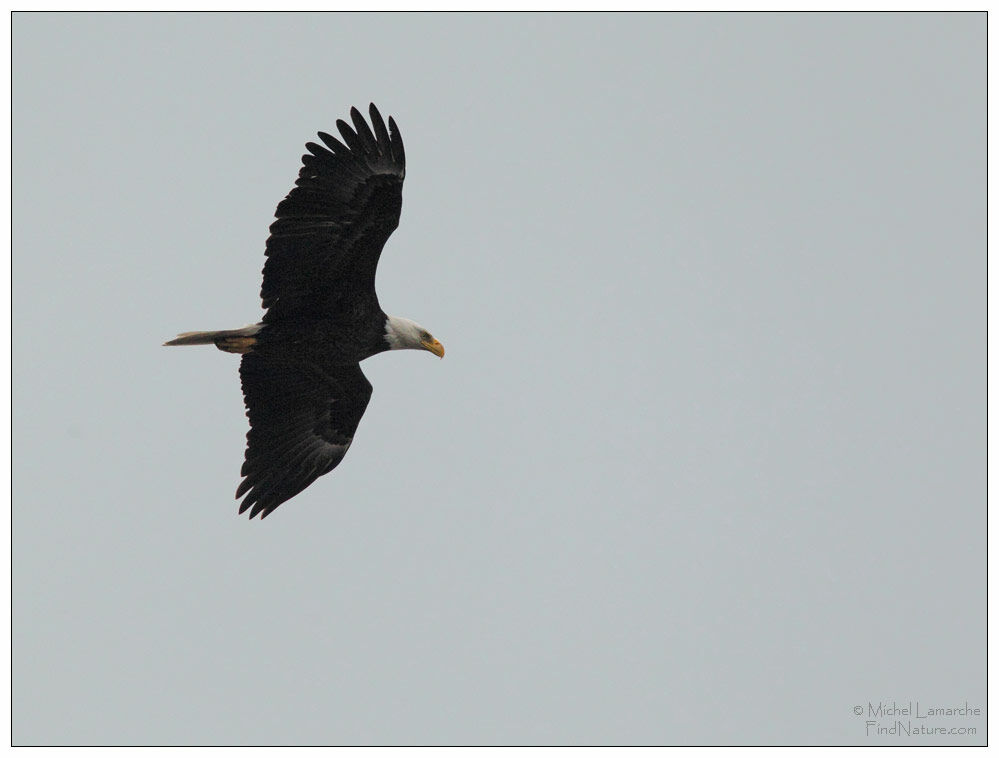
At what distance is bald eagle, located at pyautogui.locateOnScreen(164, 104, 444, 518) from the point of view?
13047 mm


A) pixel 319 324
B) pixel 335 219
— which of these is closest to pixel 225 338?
pixel 319 324

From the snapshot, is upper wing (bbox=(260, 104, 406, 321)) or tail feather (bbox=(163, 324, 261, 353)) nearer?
upper wing (bbox=(260, 104, 406, 321))

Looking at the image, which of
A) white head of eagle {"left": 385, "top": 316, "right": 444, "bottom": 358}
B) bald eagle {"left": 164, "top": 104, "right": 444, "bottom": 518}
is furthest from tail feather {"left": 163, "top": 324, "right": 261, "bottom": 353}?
white head of eagle {"left": 385, "top": 316, "right": 444, "bottom": 358}

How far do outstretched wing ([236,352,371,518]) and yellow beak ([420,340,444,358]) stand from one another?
695 mm

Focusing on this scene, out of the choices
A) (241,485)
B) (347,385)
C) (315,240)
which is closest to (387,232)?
(315,240)

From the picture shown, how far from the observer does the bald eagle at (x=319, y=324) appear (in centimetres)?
1305

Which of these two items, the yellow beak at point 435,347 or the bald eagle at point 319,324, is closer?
the bald eagle at point 319,324

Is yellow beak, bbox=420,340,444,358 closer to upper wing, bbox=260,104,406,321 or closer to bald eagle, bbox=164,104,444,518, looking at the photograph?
bald eagle, bbox=164,104,444,518

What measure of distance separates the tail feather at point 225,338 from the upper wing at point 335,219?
0.22 meters

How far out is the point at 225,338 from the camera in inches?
541

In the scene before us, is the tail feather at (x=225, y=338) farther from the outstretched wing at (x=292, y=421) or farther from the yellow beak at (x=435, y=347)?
the yellow beak at (x=435, y=347)

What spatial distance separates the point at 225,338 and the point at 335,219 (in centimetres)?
151

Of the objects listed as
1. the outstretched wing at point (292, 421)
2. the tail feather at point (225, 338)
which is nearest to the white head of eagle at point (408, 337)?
the outstretched wing at point (292, 421)
